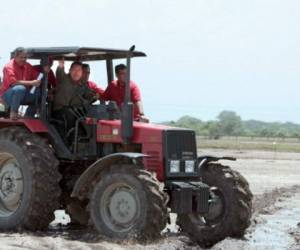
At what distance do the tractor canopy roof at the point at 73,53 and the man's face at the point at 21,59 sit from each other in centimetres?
17

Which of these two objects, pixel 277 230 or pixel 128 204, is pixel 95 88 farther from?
pixel 277 230

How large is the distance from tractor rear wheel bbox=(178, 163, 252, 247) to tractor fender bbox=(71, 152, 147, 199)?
4.45ft

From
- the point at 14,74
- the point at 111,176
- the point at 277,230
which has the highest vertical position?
the point at 14,74

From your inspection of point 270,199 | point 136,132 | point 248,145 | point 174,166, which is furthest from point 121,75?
point 248,145

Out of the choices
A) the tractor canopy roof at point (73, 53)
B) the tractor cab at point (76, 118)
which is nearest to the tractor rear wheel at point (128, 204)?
the tractor cab at point (76, 118)

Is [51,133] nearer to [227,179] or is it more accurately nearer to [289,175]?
[227,179]

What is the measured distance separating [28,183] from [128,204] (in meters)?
1.62

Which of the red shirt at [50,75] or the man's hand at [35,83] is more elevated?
the red shirt at [50,75]

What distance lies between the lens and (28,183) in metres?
13.2

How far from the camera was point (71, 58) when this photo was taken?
14375 mm

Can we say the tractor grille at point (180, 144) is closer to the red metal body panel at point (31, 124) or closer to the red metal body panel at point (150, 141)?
the red metal body panel at point (150, 141)

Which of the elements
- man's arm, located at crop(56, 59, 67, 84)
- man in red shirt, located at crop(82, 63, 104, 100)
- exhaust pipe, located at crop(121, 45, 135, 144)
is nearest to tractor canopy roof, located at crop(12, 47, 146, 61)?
man's arm, located at crop(56, 59, 67, 84)

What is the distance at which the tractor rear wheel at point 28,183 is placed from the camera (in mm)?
13086

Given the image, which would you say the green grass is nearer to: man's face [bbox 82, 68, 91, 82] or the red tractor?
man's face [bbox 82, 68, 91, 82]
